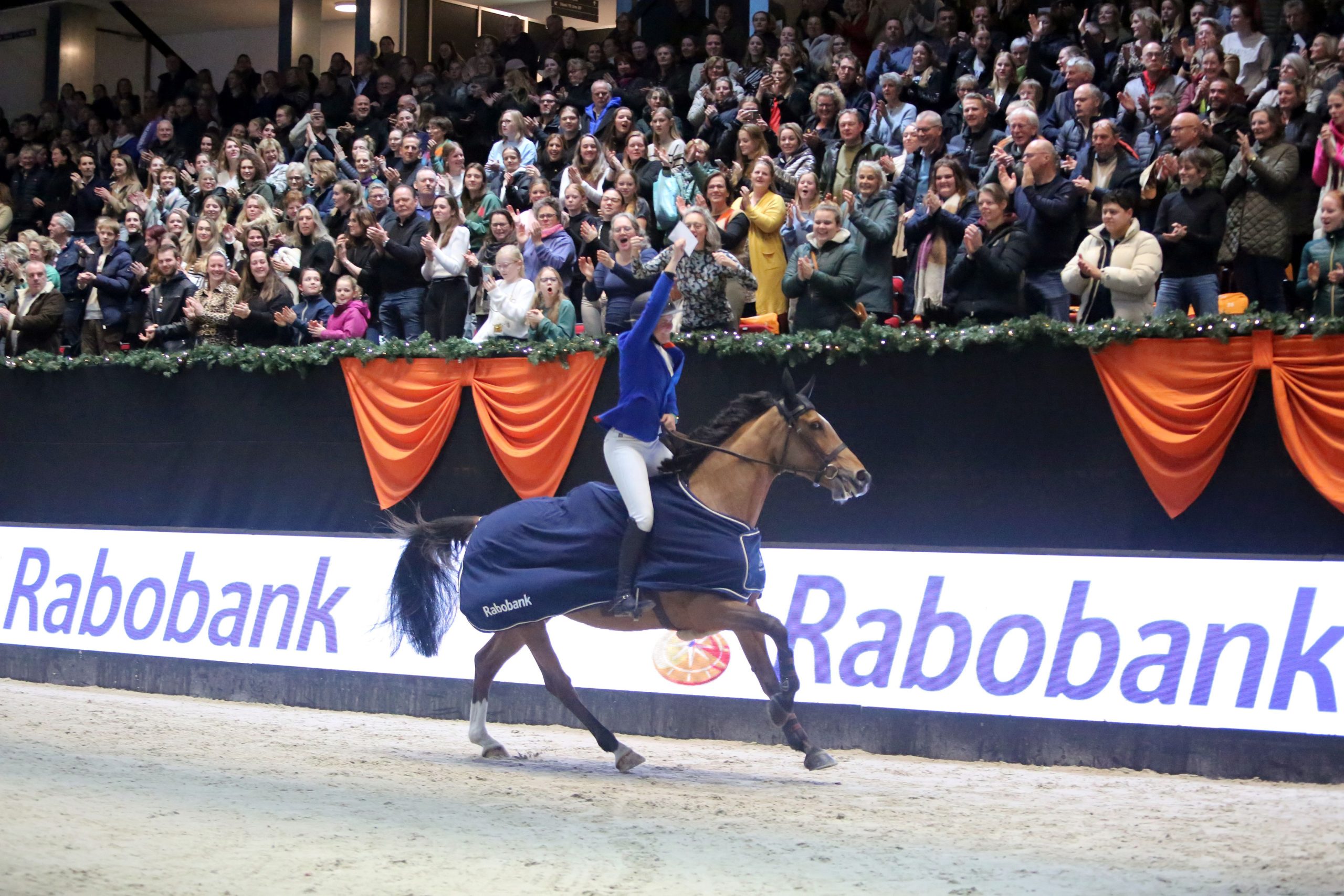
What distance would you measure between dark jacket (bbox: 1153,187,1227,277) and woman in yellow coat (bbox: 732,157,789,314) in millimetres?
2764

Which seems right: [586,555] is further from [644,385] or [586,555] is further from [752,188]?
[752,188]

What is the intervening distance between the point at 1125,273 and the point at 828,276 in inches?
80.0

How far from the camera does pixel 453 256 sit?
11844mm

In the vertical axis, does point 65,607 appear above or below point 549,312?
below

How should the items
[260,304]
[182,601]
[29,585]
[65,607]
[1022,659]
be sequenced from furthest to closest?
[260,304] < [29,585] < [65,607] < [182,601] < [1022,659]

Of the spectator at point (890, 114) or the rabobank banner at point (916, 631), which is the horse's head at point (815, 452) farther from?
the spectator at point (890, 114)

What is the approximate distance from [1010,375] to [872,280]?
149 centimetres

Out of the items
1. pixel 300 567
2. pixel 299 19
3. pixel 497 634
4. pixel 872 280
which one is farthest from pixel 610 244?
pixel 299 19

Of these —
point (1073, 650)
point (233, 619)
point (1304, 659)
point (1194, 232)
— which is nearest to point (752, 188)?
point (1194, 232)

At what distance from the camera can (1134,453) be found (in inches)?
345

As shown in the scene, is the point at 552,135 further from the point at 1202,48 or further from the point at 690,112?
the point at 1202,48

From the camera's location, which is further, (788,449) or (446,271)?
(446,271)

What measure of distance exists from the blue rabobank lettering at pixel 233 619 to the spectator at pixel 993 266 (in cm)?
564

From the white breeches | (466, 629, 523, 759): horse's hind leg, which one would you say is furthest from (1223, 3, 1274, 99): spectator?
(466, 629, 523, 759): horse's hind leg
